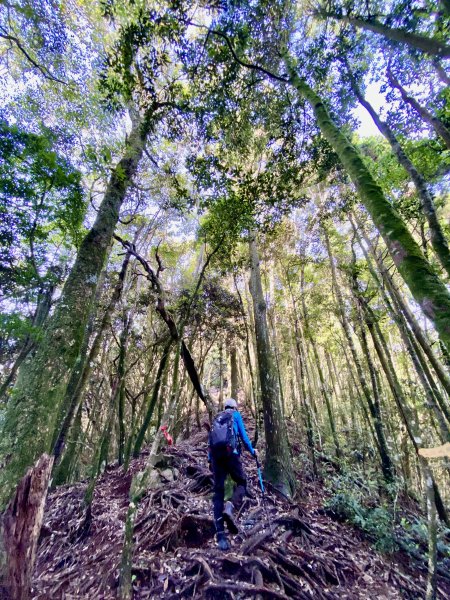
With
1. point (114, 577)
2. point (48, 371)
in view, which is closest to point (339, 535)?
point (114, 577)

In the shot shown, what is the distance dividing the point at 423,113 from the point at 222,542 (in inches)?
309

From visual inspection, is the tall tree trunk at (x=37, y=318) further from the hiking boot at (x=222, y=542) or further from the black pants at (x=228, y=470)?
the hiking boot at (x=222, y=542)

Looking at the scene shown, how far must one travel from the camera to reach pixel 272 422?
20.2 ft

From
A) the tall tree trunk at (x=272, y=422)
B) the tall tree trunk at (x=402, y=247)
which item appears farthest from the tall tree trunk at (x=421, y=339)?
the tall tree trunk at (x=402, y=247)

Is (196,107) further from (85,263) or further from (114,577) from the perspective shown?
(114,577)

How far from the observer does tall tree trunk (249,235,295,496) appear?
585 cm

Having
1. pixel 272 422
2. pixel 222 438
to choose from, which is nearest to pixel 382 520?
pixel 272 422

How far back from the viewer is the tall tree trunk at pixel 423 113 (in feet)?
14.3

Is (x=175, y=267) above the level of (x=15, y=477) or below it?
above

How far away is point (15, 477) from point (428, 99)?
30.7ft

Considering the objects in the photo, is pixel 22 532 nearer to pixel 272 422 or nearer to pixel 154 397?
pixel 154 397

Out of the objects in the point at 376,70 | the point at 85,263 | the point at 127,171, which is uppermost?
the point at 376,70

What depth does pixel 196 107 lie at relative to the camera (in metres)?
5.13

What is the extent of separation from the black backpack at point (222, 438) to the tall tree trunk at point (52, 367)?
229 cm
